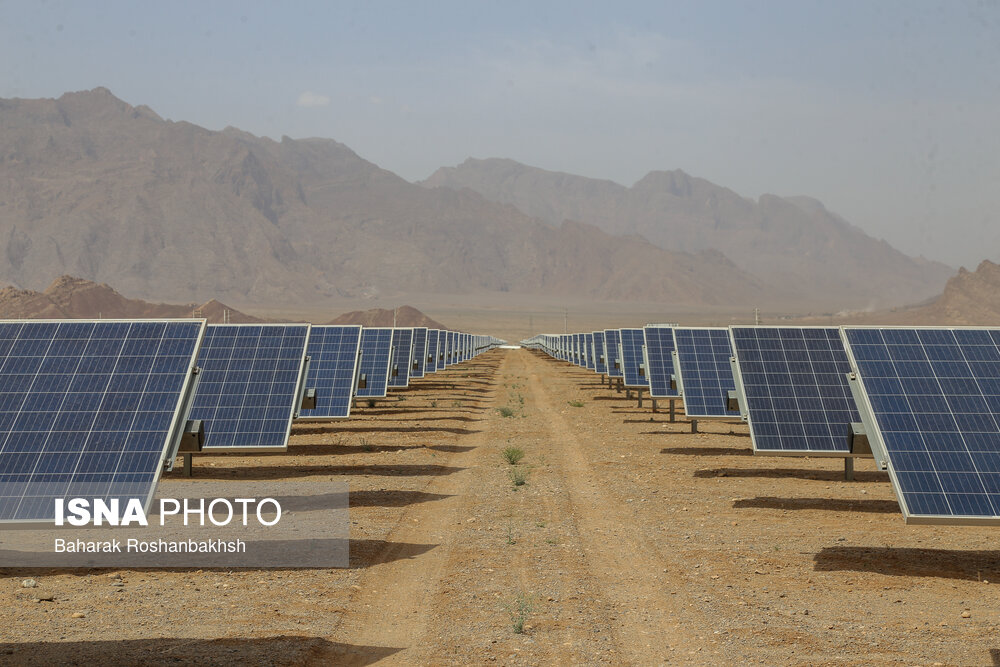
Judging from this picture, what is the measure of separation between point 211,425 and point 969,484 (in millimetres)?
13038

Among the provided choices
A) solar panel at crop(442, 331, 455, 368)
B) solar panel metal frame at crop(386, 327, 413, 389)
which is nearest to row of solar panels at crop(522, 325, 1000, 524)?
solar panel metal frame at crop(386, 327, 413, 389)

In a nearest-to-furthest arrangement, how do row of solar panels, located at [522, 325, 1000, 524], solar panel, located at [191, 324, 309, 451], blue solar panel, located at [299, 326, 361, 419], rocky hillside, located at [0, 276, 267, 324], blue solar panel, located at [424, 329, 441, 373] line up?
row of solar panels, located at [522, 325, 1000, 524], solar panel, located at [191, 324, 309, 451], blue solar panel, located at [299, 326, 361, 419], blue solar panel, located at [424, 329, 441, 373], rocky hillside, located at [0, 276, 267, 324]

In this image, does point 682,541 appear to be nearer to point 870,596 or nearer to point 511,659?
point 870,596

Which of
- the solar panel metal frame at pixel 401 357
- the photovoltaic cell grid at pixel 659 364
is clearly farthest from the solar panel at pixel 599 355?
the photovoltaic cell grid at pixel 659 364

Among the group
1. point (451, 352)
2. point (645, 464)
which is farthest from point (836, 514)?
point (451, 352)

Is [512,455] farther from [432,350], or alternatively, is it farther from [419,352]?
[432,350]

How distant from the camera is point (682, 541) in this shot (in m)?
14.7

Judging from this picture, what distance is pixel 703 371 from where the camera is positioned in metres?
25.6

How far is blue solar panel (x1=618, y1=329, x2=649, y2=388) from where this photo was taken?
3764cm

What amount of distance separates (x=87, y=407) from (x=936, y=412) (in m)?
10.9

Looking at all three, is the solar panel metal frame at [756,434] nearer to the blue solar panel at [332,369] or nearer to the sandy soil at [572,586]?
the sandy soil at [572,586]

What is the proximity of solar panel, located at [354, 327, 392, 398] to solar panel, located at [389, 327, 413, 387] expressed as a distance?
1.75 m

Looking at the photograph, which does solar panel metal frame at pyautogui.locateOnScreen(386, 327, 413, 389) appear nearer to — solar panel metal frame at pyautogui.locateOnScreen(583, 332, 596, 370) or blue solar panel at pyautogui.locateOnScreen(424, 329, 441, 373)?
blue solar panel at pyautogui.locateOnScreen(424, 329, 441, 373)

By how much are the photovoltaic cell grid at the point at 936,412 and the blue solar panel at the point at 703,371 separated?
8.71 metres
